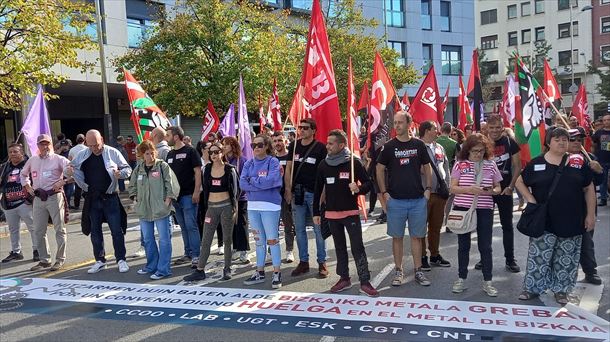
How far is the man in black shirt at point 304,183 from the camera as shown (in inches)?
282

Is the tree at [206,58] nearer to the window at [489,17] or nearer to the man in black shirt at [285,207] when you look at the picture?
the man in black shirt at [285,207]

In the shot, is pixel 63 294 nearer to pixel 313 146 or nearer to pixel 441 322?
pixel 313 146

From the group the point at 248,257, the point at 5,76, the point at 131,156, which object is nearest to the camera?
the point at 248,257

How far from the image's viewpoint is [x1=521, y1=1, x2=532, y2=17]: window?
6103 cm

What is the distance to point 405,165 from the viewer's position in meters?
6.39

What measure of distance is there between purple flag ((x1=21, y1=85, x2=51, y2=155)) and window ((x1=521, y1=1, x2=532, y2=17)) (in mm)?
61375

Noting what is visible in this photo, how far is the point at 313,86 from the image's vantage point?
717 centimetres

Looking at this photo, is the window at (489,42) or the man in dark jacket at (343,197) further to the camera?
the window at (489,42)

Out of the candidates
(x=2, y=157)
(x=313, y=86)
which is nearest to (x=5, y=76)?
(x=313, y=86)

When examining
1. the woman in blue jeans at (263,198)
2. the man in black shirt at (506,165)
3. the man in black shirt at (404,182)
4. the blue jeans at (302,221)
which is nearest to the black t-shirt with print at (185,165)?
the woman in blue jeans at (263,198)

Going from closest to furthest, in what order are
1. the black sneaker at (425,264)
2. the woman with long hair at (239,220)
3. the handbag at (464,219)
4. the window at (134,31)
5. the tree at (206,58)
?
1. the handbag at (464,219)
2. the black sneaker at (425,264)
3. the woman with long hair at (239,220)
4. the tree at (206,58)
5. the window at (134,31)

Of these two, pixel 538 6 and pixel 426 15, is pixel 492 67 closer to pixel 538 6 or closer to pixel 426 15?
pixel 538 6

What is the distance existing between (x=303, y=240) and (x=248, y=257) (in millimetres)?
1311

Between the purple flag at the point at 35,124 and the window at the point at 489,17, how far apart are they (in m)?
62.5
